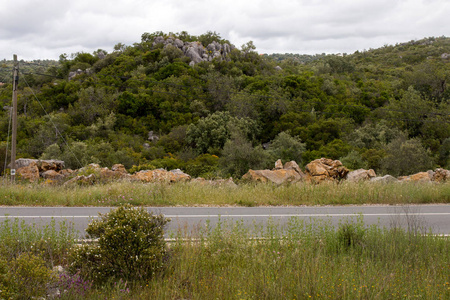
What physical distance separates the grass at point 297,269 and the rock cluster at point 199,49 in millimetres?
51894

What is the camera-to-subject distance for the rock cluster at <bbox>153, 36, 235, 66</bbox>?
5706cm

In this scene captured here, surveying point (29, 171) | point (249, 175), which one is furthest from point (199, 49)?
point (249, 175)

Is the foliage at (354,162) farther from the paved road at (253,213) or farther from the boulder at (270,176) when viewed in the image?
the paved road at (253,213)

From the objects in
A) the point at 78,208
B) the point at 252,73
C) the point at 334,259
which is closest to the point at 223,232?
the point at 334,259

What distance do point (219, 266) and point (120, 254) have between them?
1368 mm

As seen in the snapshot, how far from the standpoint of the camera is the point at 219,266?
5.38 m

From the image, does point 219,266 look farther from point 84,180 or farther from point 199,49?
point 199,49

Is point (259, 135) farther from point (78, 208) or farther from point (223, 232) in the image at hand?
point (223, 232)

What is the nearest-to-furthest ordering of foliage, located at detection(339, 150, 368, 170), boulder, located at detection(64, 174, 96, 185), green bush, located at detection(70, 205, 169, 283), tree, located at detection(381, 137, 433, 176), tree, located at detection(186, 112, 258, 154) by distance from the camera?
1. green bush, located at detection(70, 205, 169, 283)
2. boulder, located at detection(64, 174, 96, 185)
3. tree, located at detection(381, 137, 433, 176)
4. foliage, located at detection(339, 150, 368, 170)
5. tree, located at detection(186, 112, 258, 154)

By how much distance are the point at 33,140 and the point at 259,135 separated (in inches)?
899

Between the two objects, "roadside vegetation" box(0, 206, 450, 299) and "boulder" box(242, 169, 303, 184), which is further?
"boulder" box(242, 169, 303, 184)

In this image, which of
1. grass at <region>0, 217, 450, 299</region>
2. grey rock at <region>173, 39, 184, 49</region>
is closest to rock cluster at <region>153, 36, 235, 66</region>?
grey rock at <region>173, 39, 184, 49</region>

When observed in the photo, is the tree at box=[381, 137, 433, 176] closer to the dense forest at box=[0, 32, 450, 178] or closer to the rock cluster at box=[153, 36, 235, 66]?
the dense forest at box=[0, 32, 450, 178]

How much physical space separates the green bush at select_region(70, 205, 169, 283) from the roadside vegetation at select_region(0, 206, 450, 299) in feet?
→ 0.04
